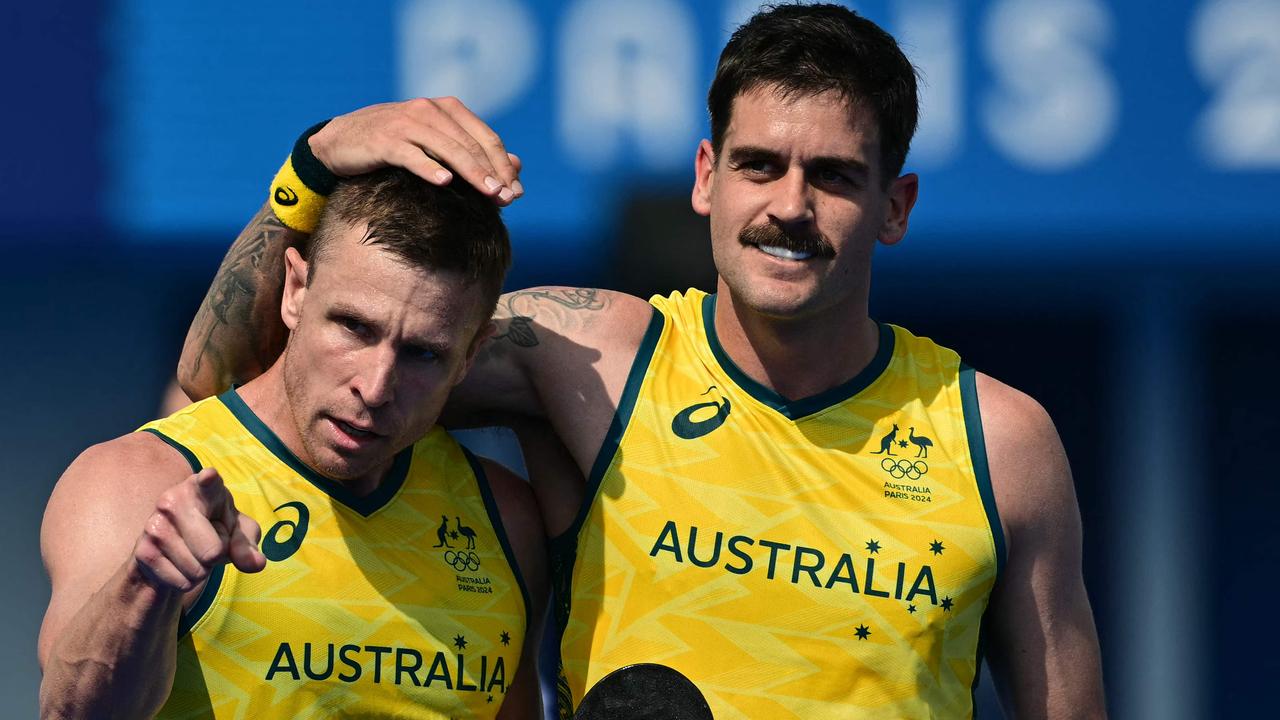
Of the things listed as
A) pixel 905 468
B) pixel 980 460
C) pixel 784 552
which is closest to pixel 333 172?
pixel 784 552

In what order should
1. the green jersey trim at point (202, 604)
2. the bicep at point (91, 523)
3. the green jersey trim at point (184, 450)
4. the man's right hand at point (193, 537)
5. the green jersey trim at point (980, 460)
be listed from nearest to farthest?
1. the man's right hand at point (193, 537)
2. the bicep at point (91, 523)
3. the green jersey trim at point (202, 604)
4. the green jersey trim at point (184, 450)
5. the green jersey trim at point (980, 460)

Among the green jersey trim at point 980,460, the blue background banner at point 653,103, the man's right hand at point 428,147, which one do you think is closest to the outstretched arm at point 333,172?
the man's right hand at point 428,147

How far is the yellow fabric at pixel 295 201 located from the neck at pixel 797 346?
770mm

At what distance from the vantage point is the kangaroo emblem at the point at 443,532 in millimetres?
2820

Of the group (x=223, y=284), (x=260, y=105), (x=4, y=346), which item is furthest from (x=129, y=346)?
(x=223, y=284)

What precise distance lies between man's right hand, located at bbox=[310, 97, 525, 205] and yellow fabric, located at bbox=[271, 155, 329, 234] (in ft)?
0.27

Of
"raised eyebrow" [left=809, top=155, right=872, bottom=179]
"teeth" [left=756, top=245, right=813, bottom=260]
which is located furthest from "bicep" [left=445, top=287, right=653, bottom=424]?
"raised eyebrow" [left=809, top=155, right=872, bottom=179]

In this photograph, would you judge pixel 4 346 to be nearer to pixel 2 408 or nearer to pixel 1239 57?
pixel 2 408

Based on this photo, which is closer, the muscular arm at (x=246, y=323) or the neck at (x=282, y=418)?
the neck at (x=282, y=418)

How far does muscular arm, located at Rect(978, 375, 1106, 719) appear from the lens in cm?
295

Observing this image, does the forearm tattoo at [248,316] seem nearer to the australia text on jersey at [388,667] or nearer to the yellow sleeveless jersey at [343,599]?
the yellow sleeveless jersey at [343,599]

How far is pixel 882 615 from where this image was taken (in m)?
2.87

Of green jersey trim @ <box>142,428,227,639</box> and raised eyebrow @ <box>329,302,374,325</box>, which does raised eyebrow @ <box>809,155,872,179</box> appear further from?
green jersey trim @ <box>142,428,227,639</box>

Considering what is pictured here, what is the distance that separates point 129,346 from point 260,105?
1413 millimetres
